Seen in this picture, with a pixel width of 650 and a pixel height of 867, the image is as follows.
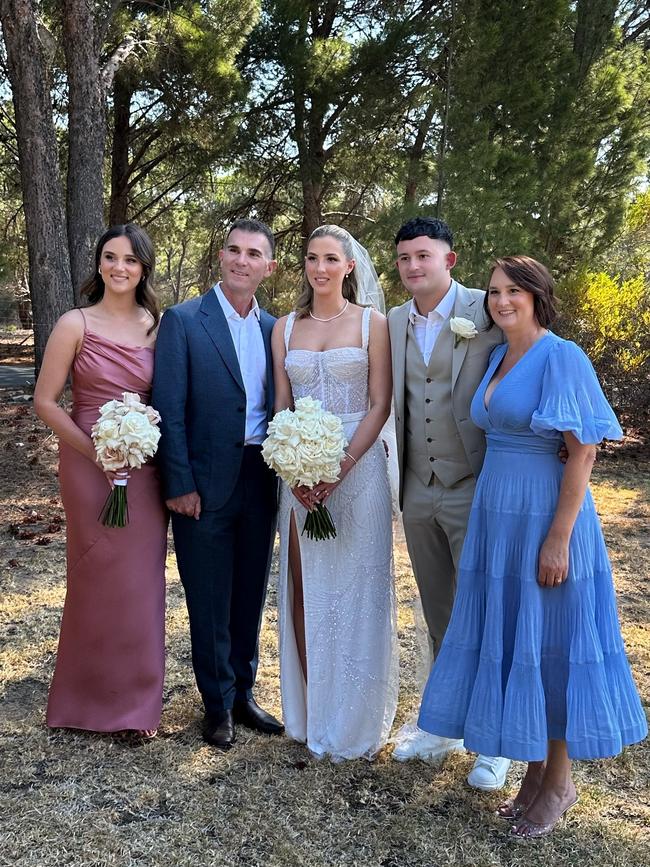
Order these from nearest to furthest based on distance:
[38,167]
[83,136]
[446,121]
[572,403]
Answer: [572,403] < [38,167] < [83,136] < [446,121]

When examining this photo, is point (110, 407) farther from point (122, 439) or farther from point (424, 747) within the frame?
point (424, 747)

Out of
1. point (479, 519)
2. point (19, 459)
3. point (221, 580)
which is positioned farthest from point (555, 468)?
point (19, 459)

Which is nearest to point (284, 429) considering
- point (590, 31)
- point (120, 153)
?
point (590, 31)

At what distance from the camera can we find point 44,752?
3521mm

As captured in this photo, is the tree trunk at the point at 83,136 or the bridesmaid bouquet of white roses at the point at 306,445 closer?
the bridesmaid bouquet of white roses at the point at 306,445

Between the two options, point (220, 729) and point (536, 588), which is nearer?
point (536, 588)

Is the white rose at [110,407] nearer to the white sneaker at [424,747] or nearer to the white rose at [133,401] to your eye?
the white rose at [133,401]

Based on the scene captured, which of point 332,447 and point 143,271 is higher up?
point 143,271

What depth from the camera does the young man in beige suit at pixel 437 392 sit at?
10.6 feet

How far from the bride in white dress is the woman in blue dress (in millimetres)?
626

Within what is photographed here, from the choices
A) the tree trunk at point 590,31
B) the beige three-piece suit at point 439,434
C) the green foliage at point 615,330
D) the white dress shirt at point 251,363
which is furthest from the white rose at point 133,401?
the tree trunk at point 590,31

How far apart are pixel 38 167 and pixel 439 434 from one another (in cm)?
801

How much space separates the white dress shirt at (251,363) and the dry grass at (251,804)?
4.89 ft

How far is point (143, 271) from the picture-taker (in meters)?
3.68
